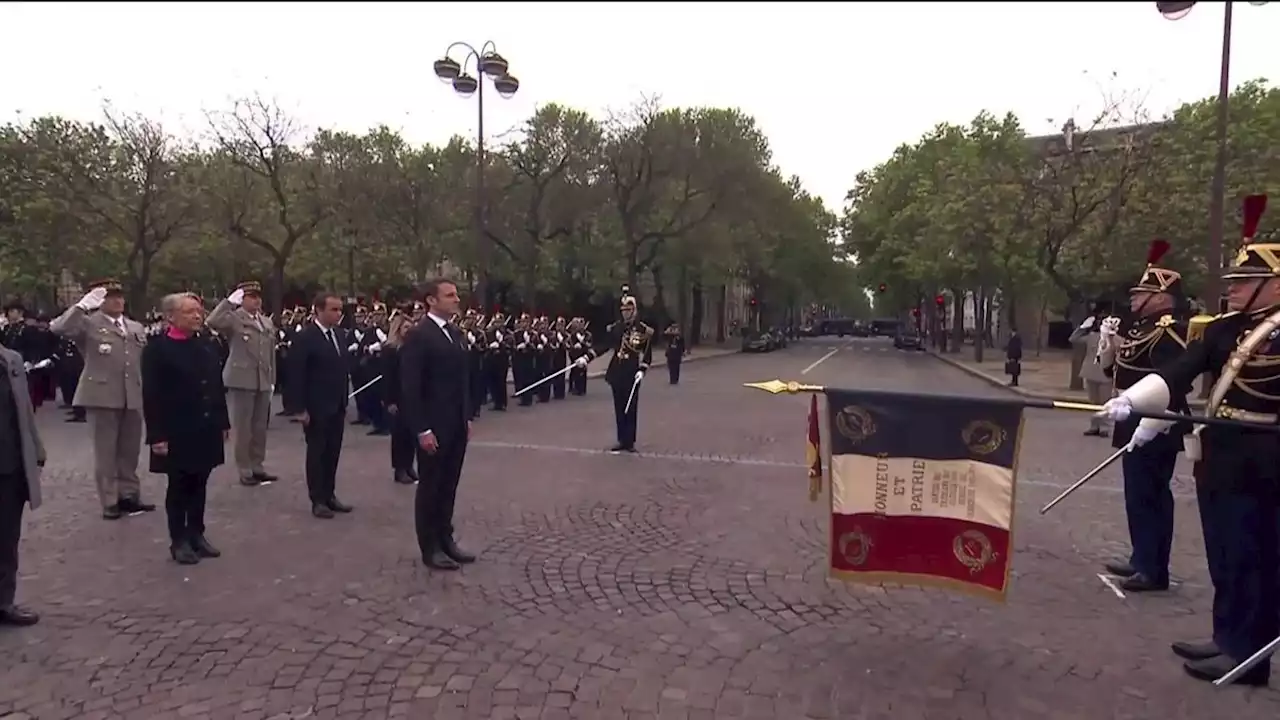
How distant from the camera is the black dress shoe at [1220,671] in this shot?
447cm

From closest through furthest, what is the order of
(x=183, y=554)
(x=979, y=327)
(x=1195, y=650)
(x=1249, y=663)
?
(x=1249, y=663)
(x=1195, y=650)
(x=183, y=554)
(x=979, y=327)

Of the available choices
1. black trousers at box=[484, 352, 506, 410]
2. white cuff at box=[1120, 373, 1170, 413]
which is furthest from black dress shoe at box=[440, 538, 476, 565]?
black trousers at box=[484, 352, 506, 410]

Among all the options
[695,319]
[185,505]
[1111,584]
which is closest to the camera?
[1111,584]

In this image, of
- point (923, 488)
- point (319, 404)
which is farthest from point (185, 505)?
point (923, 488)

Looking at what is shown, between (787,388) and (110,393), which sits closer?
(787,388)

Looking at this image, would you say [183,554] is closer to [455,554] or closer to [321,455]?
[321,455]

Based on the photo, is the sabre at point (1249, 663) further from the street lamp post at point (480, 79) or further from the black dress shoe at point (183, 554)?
the street lamp post at point (480, 79)

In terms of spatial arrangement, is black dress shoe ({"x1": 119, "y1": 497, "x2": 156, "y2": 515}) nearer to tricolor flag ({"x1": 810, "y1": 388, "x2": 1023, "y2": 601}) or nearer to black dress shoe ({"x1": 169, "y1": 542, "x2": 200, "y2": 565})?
black dress shoe ({"x1": 169, "y1": 542, "x2": 200, "y2": 565})

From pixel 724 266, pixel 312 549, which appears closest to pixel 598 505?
pixel 312 549

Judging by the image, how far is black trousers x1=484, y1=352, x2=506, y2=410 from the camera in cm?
1723

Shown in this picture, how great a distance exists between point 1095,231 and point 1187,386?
2198 cm

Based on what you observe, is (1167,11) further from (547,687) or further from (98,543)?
(98,543)

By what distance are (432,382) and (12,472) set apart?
2523mm

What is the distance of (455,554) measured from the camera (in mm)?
6516
